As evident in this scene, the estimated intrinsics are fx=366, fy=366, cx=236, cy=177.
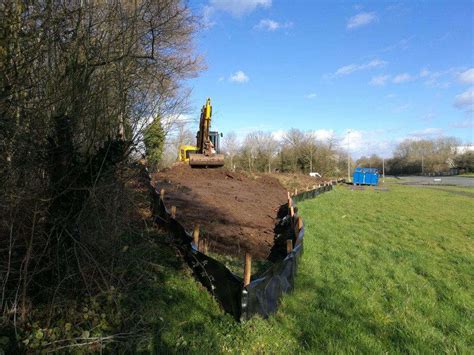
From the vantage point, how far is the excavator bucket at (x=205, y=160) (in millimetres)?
21312

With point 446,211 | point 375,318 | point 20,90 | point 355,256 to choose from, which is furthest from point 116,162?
point 446,211

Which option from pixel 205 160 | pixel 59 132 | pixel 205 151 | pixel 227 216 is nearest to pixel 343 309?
pixel 59 132

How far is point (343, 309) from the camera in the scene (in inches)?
201

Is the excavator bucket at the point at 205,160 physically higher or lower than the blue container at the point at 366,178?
higher

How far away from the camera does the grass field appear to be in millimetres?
4105

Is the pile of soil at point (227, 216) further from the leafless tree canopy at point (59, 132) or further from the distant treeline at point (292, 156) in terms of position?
the distant treeline at point (292, 156)

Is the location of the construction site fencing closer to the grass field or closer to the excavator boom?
the grass field

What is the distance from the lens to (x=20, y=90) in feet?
10.9

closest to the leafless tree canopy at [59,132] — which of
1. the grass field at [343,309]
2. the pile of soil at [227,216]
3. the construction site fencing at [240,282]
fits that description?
the grass field at [343,309]

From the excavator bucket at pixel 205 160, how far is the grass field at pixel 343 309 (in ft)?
44.1

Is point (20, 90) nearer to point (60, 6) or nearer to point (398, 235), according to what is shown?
point (60, 6)

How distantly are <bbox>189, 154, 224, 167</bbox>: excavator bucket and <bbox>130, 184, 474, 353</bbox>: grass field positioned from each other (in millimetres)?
13452

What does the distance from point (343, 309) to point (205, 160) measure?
16959 millimetres

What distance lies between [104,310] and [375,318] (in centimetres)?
342
